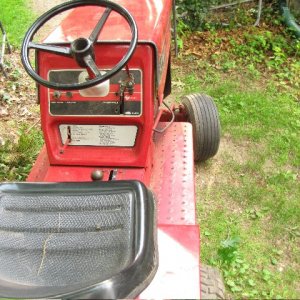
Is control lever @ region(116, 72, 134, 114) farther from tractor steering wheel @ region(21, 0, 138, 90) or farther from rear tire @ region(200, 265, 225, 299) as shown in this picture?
rear tire @ region(200, 265, 225, 299)

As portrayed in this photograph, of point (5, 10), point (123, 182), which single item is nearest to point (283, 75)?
point (123, 182)

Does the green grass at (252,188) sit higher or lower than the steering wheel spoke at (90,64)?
lower

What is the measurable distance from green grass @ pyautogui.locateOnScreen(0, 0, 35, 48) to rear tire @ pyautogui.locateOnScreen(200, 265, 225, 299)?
4.02m

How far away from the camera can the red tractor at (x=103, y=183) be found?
5.32 ft

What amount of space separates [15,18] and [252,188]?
4.14m

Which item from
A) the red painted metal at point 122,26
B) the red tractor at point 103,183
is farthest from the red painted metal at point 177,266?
the red painted metal at point 122,26

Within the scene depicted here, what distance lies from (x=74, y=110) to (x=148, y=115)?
0.37m

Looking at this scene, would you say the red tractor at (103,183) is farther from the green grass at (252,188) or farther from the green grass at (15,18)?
the green grass at (15,18)

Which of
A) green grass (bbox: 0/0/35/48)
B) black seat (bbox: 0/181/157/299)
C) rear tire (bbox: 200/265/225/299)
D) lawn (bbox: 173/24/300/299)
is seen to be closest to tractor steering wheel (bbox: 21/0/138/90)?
black seat (bbox: 0/181/157/299)

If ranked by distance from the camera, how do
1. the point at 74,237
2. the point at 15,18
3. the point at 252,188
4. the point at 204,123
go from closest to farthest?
the point at 74,237, the point at 204,123, the point at 252,188, the point at 15,18

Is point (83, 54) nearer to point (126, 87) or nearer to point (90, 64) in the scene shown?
point (90, 64)

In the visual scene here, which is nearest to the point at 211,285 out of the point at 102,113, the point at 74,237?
the point at 74,237

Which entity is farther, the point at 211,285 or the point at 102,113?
the point at 102,113

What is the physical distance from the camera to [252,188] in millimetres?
Result: 3166
